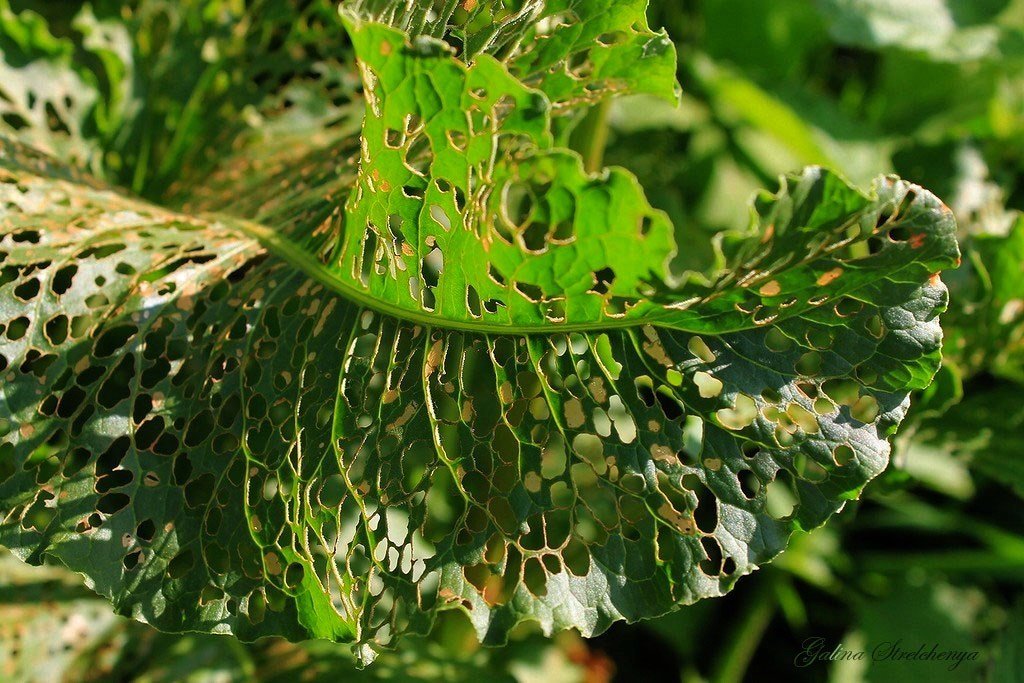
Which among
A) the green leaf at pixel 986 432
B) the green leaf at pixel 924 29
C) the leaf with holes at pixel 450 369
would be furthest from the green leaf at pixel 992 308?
the green leaf at pixel 924 29

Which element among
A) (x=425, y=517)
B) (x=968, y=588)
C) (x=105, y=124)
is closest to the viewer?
(x=425, y=517)

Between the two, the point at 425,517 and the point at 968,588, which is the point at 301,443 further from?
the point at 968,588

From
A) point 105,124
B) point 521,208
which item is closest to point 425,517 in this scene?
point 521,208

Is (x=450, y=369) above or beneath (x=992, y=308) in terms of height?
beneath

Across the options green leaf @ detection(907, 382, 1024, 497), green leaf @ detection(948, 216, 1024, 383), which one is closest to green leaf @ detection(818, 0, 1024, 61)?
green leaf @ detection(948, 216, 1024, 383)

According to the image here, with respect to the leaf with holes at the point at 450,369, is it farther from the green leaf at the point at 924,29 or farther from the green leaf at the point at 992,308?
the green leaf at the point at 924,29

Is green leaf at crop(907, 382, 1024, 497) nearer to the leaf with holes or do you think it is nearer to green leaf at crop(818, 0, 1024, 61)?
the leaf with holes

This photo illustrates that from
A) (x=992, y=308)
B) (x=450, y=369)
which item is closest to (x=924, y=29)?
(x=992, y=308)

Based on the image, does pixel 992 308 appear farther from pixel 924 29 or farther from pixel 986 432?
pixel 924 29
